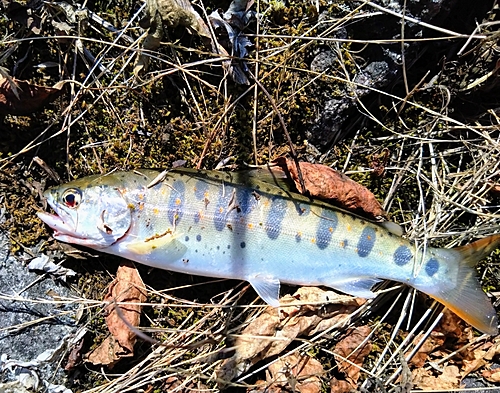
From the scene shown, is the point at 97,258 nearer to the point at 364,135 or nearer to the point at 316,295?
the point at 316,295

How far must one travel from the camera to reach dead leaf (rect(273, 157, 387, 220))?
3.36 metres

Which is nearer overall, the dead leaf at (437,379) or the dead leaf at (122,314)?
the dead leaf at (122,314)

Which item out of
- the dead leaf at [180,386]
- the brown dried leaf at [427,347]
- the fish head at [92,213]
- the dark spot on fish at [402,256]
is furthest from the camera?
the brown dried leaf at [427,347]

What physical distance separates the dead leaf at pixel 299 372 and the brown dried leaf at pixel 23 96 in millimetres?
2504

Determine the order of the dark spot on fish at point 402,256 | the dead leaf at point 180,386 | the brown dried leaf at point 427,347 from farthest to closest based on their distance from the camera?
1. the brown dried leaf at point 427,347
2. the dead leaf at point 180,386
3. the dark spot on fish at point 402,256

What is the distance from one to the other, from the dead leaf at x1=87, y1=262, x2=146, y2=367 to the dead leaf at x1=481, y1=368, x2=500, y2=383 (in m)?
2.60

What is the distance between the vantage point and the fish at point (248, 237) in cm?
321

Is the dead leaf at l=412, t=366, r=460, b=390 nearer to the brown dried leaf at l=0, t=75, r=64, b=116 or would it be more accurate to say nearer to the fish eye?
the fish eye

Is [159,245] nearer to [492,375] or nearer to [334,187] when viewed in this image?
[334,187]

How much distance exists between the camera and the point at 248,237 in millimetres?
3270

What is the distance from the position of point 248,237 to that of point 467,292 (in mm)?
1572

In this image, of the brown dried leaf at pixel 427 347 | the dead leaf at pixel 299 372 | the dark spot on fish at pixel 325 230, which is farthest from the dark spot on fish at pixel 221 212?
the brown dried leaf at pixel 427 347

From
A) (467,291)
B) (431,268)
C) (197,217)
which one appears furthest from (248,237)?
(467,291)

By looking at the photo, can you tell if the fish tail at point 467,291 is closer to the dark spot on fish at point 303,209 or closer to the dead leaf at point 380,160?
the dead leaf at point 380,160
